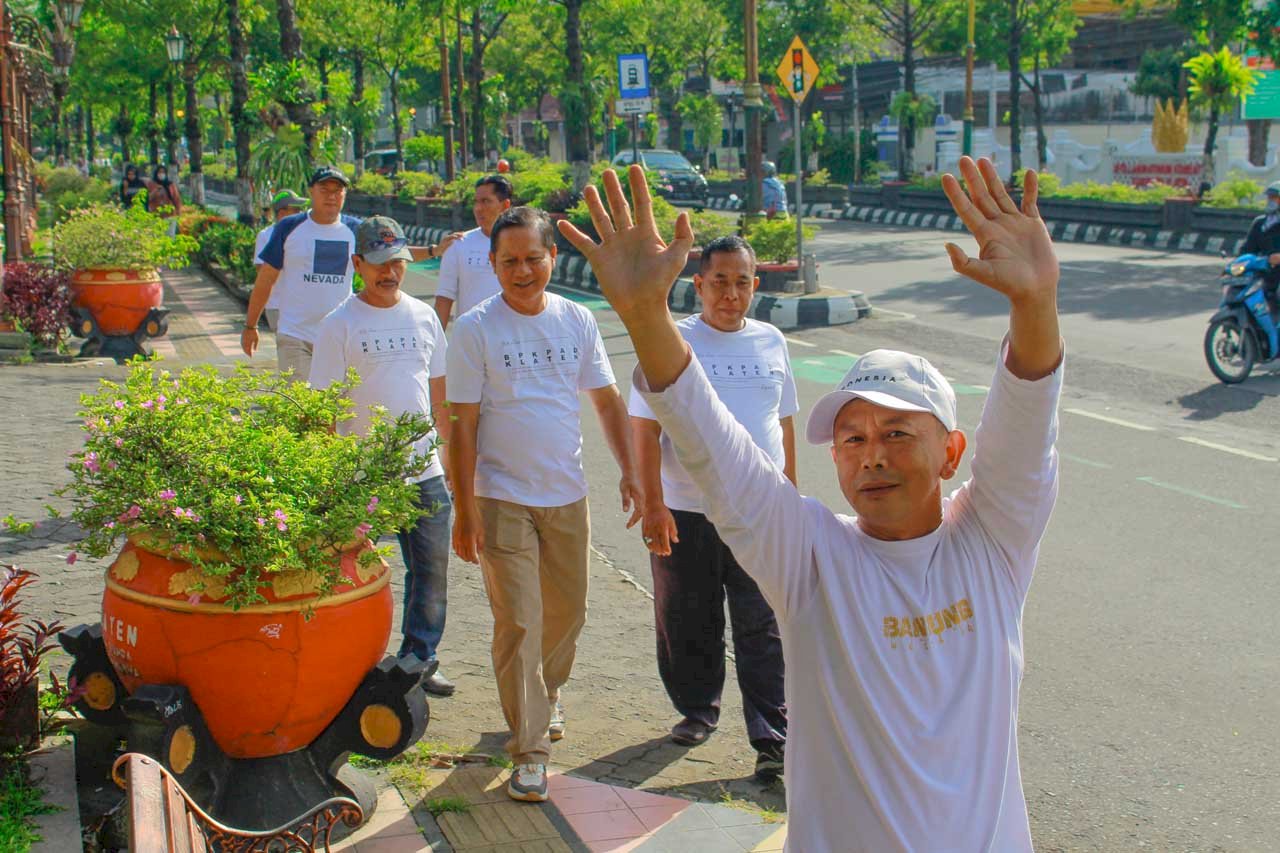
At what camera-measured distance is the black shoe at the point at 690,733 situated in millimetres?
5176

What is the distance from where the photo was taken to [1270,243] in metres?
12.5

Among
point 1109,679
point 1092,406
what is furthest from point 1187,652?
point 1092,406

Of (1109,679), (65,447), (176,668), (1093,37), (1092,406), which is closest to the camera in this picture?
(176,668)

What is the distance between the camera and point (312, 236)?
26.5ft

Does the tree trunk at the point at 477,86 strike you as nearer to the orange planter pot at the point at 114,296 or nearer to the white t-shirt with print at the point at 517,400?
the orange planter pot at the point at 114,296

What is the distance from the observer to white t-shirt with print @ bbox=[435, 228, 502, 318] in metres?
7.57

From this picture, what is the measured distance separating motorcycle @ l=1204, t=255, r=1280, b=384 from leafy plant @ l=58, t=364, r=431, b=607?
983cm

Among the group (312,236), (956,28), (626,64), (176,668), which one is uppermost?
(956,28)

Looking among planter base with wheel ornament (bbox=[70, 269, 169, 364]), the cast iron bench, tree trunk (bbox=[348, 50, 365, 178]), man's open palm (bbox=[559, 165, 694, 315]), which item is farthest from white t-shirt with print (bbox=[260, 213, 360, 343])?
tree trunk (bbox=[348, 50, 365, 178])

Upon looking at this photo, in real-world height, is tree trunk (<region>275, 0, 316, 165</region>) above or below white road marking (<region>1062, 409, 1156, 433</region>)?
above

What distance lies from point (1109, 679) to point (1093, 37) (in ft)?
202

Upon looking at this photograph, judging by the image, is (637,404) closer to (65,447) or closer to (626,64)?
(65,447)

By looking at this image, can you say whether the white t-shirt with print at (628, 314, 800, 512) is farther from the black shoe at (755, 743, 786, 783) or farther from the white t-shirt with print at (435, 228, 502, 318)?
the white t-shirt with print at (435, 228, 502, 318)

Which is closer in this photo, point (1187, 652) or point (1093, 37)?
point (1187, 652)
